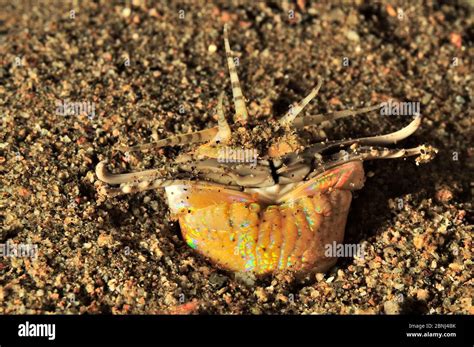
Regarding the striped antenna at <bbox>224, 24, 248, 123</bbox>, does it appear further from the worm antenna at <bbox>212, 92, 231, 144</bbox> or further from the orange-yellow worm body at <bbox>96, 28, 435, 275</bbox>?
the worm antenna at <bbox>212, 92, 231, 144</bbox>

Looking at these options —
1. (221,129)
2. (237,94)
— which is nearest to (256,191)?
(221,129)

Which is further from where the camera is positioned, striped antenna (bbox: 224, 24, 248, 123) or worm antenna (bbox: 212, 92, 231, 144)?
striped antenna (bbox: 224, 24, 248, 123)

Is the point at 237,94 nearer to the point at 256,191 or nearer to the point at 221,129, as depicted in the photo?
the point at 221,129

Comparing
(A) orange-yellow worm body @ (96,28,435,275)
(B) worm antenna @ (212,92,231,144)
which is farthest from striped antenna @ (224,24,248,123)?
(B) worm antenna @ (212,92,231,144)

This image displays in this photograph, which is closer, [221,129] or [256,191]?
[221,129]

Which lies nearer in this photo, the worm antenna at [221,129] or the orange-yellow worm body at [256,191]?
the worm antenna at [221,129]

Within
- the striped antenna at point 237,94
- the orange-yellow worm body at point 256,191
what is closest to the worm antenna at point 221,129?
the orange-yellow worm body at point 256,191

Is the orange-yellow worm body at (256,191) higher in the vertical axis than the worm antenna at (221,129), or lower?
lower

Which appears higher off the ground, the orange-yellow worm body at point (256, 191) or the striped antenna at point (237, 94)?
the striped antenna at point (237, 94)

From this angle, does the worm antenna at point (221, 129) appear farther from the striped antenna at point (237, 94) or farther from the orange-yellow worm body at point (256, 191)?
the striped antenna at point (237, 94)

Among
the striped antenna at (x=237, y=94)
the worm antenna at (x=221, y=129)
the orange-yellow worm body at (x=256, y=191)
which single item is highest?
the striped antenna at (x=237, y=94)

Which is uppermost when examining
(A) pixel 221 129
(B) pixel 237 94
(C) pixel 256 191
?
(B) pixel 237 94
